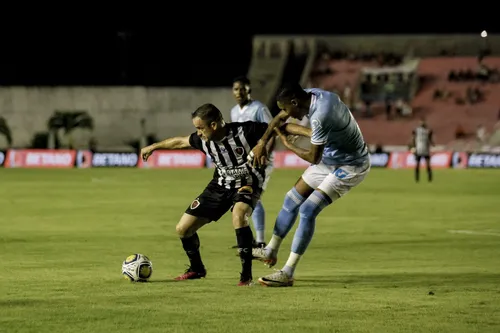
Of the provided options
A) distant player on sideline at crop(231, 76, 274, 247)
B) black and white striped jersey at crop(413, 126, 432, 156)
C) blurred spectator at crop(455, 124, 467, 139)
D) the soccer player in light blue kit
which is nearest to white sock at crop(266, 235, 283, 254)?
the soccer player in light blue kit

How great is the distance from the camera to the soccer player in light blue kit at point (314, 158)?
36.9 feet

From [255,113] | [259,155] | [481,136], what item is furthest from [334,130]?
[481,136]

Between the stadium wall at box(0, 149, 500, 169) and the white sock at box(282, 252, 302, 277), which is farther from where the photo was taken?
the stadium wall at box(0, 149, 500, 169)

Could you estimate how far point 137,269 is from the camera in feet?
38.9

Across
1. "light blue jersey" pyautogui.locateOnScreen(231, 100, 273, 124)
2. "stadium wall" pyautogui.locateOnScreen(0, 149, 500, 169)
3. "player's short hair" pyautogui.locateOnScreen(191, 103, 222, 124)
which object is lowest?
"player's short hair" pyautogui.locateOnScreen(191, 103, 222, 124)

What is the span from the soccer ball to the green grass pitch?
0.11 meters

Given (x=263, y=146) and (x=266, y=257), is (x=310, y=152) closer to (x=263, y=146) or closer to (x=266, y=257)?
(x=263, y=146)

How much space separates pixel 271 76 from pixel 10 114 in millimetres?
17518

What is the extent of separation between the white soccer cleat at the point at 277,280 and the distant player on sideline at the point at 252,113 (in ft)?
14.5

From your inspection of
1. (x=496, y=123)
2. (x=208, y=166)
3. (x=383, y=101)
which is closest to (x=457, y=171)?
(x=208, y=166)

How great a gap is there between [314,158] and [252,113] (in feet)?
17.8

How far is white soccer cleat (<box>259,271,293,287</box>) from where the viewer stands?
37.6 feet

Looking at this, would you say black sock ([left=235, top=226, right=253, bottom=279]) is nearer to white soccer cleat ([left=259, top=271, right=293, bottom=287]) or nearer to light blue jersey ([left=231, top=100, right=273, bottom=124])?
white soccer cleat ([left=259, top=271, right=293, bottom=287])

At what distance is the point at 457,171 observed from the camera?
45500mm
